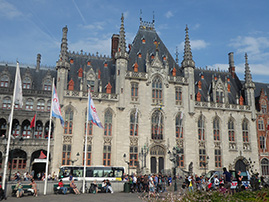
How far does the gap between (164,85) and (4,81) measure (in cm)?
2478

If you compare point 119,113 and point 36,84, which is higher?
point 36,84

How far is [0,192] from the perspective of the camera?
17891 mm

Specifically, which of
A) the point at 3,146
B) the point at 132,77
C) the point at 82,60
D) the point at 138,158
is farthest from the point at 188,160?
the point at 3,146

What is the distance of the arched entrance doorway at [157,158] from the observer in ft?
135

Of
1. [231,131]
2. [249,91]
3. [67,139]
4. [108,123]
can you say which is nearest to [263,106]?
[249,91]

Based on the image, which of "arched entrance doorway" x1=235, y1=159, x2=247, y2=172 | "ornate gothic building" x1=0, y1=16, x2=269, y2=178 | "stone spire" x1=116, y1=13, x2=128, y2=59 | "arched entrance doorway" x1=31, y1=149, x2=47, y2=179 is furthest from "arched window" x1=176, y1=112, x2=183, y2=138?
"arched entrance doorway" x1=31, y1=149, x2=47, y2=179

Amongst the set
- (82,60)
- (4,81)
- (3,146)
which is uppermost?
(82,60)

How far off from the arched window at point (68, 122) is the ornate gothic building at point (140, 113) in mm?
99

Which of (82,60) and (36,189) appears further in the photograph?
(82,60)

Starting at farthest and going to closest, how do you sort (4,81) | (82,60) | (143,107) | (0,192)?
(82,60) → (143,107) → (4,81) → (0,192)

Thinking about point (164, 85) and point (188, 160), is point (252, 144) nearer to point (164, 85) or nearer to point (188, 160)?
point (188, 160)

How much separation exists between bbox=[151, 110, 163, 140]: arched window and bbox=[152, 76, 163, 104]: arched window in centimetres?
200

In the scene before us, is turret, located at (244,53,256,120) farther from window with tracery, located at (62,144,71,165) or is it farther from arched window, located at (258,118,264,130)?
window with tracery, located at (62,144,71,165)

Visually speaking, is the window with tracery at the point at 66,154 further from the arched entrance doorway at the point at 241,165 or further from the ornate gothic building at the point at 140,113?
the arched entrance doorway at the point at 241,165
